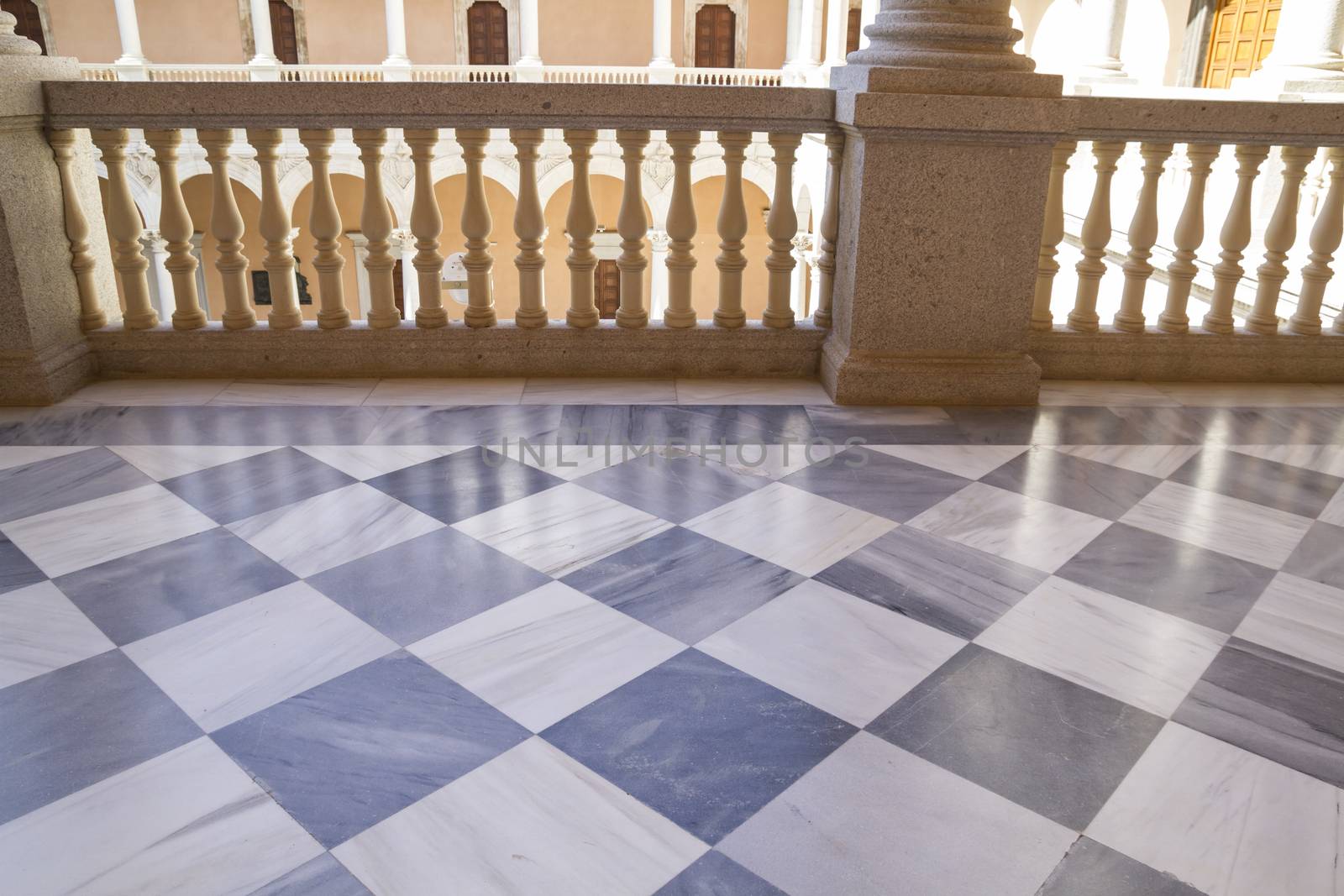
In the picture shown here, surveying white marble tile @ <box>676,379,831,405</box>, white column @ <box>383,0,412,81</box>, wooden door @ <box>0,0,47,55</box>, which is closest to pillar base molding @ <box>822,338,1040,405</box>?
white marble tile @ <box>676,379,831,405</box>

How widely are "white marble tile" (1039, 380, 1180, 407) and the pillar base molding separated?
0.18 m

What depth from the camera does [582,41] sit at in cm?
2503

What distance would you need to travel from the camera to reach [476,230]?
146 inches

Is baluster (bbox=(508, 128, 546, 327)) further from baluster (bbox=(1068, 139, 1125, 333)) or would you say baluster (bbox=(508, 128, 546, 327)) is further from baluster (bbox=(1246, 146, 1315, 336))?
baluster (bbox=(1246, 146, 1315, 336))

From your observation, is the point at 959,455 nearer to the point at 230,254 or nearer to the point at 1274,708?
the point at 1274,708

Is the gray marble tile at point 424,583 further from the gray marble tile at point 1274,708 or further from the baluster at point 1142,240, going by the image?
the baluster at point 1142,240

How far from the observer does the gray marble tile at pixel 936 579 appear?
217 centimetres

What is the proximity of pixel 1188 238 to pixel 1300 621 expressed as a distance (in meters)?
2.07

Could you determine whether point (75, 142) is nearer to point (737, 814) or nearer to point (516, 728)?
point (516, 728)

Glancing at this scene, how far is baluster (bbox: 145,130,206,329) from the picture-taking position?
11.5ft

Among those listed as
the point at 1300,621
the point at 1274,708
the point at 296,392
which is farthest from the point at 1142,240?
the point at 296,392

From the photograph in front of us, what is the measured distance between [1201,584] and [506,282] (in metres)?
19.8

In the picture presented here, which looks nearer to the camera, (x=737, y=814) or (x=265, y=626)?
(x=737, y=814)

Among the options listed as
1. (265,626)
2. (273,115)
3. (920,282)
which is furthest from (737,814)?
(273,115)
